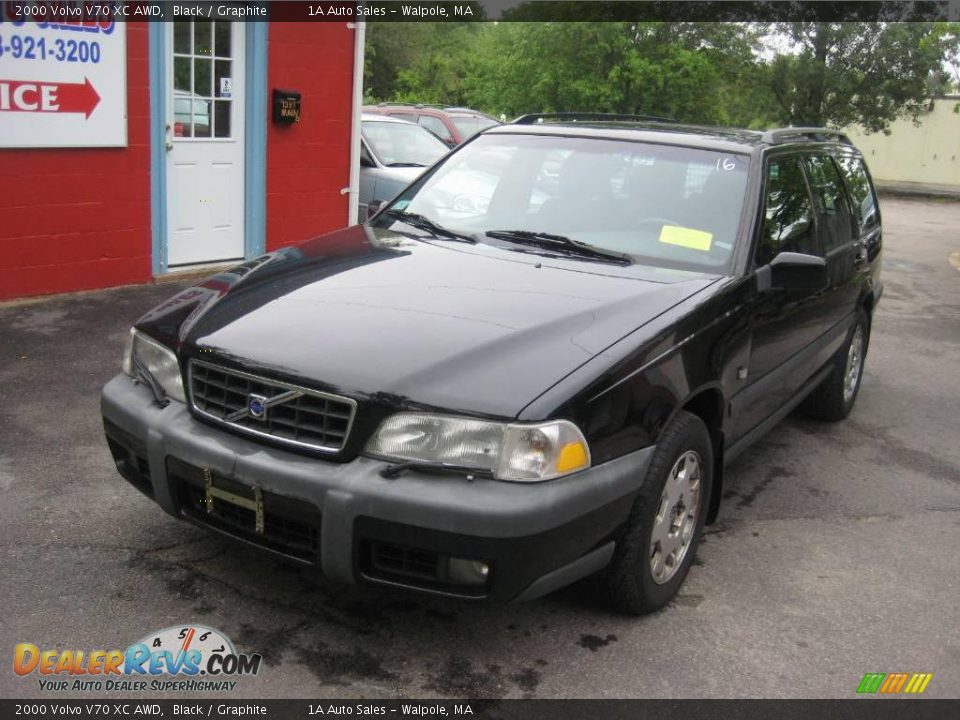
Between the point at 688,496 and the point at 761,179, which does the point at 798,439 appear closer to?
the point at 761,179

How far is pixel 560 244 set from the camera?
4.34 metres

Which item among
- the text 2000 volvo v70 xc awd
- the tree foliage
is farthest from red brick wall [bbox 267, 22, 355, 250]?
the tree foliage

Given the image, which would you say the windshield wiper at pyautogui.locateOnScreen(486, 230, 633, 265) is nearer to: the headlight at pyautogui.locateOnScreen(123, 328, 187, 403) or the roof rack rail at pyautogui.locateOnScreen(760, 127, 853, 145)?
the roof rack rail at pyautogui.locateOnScreen(760, 127, 853, 145)

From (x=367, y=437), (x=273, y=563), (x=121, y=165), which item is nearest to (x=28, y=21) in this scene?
(x=121, y=165)

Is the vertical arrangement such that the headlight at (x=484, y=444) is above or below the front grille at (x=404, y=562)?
above

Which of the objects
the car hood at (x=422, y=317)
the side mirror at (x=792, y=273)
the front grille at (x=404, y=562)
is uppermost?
the side mirror at (x=792, y=273)

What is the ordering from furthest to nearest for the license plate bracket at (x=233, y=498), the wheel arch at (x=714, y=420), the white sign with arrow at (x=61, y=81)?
the white sign with arrow at (x=61, y=81) < the wheel arch at (x=714, y=420) < the license plate bracket at (x=233, y=498)

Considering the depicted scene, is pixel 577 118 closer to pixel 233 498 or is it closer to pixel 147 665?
pixel 233 498

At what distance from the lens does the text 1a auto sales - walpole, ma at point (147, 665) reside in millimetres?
3148

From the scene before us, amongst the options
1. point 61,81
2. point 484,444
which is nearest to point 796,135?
point 484,444

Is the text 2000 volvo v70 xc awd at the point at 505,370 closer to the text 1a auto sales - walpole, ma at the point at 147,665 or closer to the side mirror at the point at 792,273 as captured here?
the side mirror at the point at 792,273

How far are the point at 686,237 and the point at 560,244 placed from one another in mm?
530

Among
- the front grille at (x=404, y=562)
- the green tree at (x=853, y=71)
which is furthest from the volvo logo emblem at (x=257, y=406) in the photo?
the green tree at (x=853, y=71)

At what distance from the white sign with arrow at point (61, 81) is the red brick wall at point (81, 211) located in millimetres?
96
